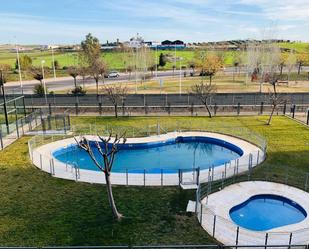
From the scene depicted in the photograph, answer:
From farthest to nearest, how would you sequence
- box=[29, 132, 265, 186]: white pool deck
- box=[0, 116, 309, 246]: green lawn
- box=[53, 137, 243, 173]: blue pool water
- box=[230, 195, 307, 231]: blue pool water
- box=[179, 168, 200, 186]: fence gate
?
box=[53, 137, 243, 173]: blue pool water, box=[29, 132, 265, 186]: white pool deck, box=[179, 168, 200, 186]: fence gate, box=[230, 195, 307, 231]: blue pool water, box=[0, 116, 309, 246]: green lawn

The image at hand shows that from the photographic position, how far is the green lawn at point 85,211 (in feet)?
41.3

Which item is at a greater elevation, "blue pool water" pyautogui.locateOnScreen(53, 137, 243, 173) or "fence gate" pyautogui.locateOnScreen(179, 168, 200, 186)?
"fence gate" pyautogui.locateOnScreen(179, 168, 200, 186)

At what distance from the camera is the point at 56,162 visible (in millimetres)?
21031

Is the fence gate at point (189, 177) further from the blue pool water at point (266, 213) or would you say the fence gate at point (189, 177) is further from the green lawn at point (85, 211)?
the blue pool water at point (266, 213)

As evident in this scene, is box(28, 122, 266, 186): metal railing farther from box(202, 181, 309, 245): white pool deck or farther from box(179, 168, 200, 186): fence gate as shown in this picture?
box(202, 181, 309, 245): white pool deck

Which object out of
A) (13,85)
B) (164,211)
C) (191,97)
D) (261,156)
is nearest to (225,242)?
(164,211)

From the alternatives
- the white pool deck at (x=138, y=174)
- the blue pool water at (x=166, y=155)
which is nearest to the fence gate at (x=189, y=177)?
the white pool deck at (x=138, y=174)

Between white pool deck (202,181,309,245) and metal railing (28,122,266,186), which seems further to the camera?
metal railing (28,122,266,186)

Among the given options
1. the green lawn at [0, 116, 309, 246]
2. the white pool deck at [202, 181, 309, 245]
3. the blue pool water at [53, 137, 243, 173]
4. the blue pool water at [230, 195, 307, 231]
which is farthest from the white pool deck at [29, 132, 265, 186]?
the blue pool water at [230, 195, 307, 231]

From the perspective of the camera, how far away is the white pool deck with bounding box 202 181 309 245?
12.6 m

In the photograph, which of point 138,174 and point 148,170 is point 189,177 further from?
point 148,170

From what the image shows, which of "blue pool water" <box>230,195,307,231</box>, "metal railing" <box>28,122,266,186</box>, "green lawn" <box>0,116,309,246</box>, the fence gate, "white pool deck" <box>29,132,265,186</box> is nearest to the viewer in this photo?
"green lawn" <box>0,116,309,246</box>

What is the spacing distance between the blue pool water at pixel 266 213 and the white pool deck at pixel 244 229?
26cm

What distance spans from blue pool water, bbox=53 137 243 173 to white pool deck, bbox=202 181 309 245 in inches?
190
